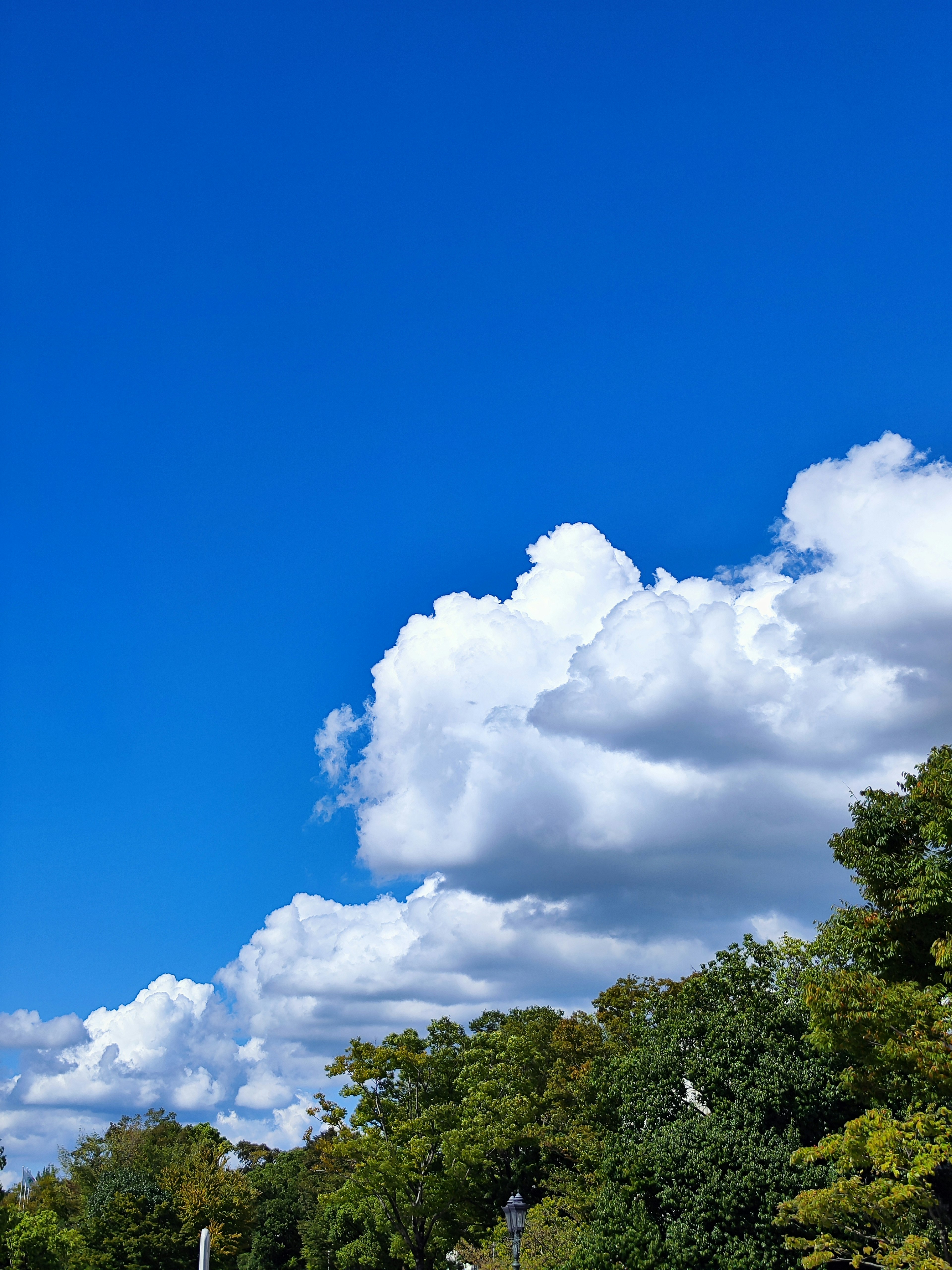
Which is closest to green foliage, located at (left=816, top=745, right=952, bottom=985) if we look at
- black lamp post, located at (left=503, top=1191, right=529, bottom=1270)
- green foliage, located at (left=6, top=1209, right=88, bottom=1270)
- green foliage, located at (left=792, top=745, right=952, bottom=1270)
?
green foliage, located at (left=792, top=745, right=952, bottom=1270)

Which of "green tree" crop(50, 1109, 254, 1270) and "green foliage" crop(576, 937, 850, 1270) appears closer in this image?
"green foliage" crop(576, 937, 850, 1270)

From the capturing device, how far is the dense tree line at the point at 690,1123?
20.3 meters

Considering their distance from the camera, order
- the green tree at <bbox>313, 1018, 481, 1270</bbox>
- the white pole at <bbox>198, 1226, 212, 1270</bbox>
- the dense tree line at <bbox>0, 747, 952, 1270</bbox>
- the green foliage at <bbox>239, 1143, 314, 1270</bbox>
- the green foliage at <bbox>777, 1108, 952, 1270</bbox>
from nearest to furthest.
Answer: the white pole at <bbox>198, 1226, 212, 1270</bbox>
the green foliage at <bbox>777, 1108, 952, 1270</bbox>
the dense tree line at <bbox>0, 747, 952, 1270</bbox>
the green tree at <bbox>313, 1018, 481, 1270</bbox>
the green foliage at <bbox>239, 1143, 314, 1270</bbox>

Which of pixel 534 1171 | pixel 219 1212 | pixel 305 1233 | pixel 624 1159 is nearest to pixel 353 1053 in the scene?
pixel 534 1171

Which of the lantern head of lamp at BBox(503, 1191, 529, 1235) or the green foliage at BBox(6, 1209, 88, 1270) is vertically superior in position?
the lantern head of lamp at BBox(503, 1191, 529, 1235)

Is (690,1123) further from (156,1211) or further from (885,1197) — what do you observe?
(156,1211)

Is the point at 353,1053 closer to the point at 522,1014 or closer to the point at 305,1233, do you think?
the point at 522,1014

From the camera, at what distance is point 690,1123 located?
2661 centimetres

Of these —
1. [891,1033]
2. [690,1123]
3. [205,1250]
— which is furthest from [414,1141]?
[205,1250]

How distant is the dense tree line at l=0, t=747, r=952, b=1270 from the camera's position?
20.3 m

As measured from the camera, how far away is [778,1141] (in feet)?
83.2

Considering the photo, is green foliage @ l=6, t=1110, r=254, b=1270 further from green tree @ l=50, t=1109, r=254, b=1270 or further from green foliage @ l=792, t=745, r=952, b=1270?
green foliage @ l=792, t=745, r=952, b=1270

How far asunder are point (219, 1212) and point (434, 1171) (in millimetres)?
21734

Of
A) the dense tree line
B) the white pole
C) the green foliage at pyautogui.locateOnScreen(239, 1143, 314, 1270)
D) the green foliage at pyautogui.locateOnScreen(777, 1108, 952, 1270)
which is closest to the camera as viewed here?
the white pole
